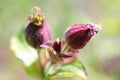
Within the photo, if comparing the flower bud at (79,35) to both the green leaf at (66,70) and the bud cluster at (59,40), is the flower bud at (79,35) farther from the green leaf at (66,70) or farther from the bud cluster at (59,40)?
the green leaf at (66,70)

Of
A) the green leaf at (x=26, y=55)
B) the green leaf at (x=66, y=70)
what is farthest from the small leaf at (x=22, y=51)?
the green leaf at (x=66, y=70)

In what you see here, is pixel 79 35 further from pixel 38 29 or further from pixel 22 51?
pixel 22 51

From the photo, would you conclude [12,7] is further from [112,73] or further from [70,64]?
[70,64]

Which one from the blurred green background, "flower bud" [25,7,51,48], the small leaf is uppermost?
the blurred green background

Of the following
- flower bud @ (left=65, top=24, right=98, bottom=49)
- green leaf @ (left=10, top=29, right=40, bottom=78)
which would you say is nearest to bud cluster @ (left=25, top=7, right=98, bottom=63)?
flower bud @ (left=65, top=24, right=98, bottom=49)

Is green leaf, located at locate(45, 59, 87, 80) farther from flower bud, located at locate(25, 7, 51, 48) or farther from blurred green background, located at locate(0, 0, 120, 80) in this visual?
blurred green background, located at locate(0, 0, 120, 80)

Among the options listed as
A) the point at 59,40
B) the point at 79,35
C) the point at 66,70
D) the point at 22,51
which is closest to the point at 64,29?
the point at 22,51
